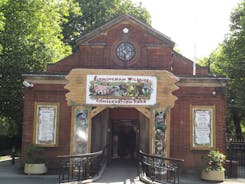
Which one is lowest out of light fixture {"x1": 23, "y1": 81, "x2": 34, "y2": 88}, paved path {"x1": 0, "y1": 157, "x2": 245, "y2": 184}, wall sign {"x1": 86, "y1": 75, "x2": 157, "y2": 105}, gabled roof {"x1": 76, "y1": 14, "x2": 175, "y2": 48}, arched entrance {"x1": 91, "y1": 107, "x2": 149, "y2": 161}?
paved path {"x1": 0, "y1": 157, "x2": 245, "y2": 184}

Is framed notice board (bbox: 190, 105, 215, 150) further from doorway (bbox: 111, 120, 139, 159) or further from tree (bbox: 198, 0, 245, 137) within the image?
tree (bbox: 198, 0, 245, 137)

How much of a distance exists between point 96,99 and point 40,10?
1136 centimetres

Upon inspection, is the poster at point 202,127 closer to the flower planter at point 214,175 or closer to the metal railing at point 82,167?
the flower planter at point 214,175

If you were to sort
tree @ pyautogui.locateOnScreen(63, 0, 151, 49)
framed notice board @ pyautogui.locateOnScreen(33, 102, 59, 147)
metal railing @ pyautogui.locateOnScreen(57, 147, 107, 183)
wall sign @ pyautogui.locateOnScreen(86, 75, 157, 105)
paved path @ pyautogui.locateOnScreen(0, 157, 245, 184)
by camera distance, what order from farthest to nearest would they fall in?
tree @ pyautogui.locateOnScreen(63, 0, 151, 49), framed notice board @ pyautogui.locateOnScreen(33, 102, 59, 147), wall sign @ pyautogui.locateOnScreen(86, 75, 157, 105), paved path @ pyautogui.locateOnScreen(0, 157, 245, 184), metal railing @ pyautogui.locateOnScreen(57, 147, 107, 183)

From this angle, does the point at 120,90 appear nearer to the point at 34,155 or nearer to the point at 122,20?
the point at 122,20

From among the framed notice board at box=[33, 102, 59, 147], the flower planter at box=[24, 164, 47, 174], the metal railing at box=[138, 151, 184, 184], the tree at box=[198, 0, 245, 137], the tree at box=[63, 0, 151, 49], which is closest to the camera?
the metal railing at box=[138, 151, 184, 184]

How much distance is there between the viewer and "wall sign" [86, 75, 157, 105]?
15.3 metres

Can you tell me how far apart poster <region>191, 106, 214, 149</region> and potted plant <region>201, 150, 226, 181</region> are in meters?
1.42

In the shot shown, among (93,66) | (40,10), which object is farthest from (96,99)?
(40,10)

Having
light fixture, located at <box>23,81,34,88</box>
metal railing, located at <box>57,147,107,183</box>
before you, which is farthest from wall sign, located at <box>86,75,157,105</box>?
light fixture, located at <box>23,81,34,88</box>

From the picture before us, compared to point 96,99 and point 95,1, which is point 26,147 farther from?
point 95,1

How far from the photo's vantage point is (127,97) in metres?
15.3

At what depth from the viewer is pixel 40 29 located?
23734 millimetres

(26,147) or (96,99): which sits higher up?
(96,99)
